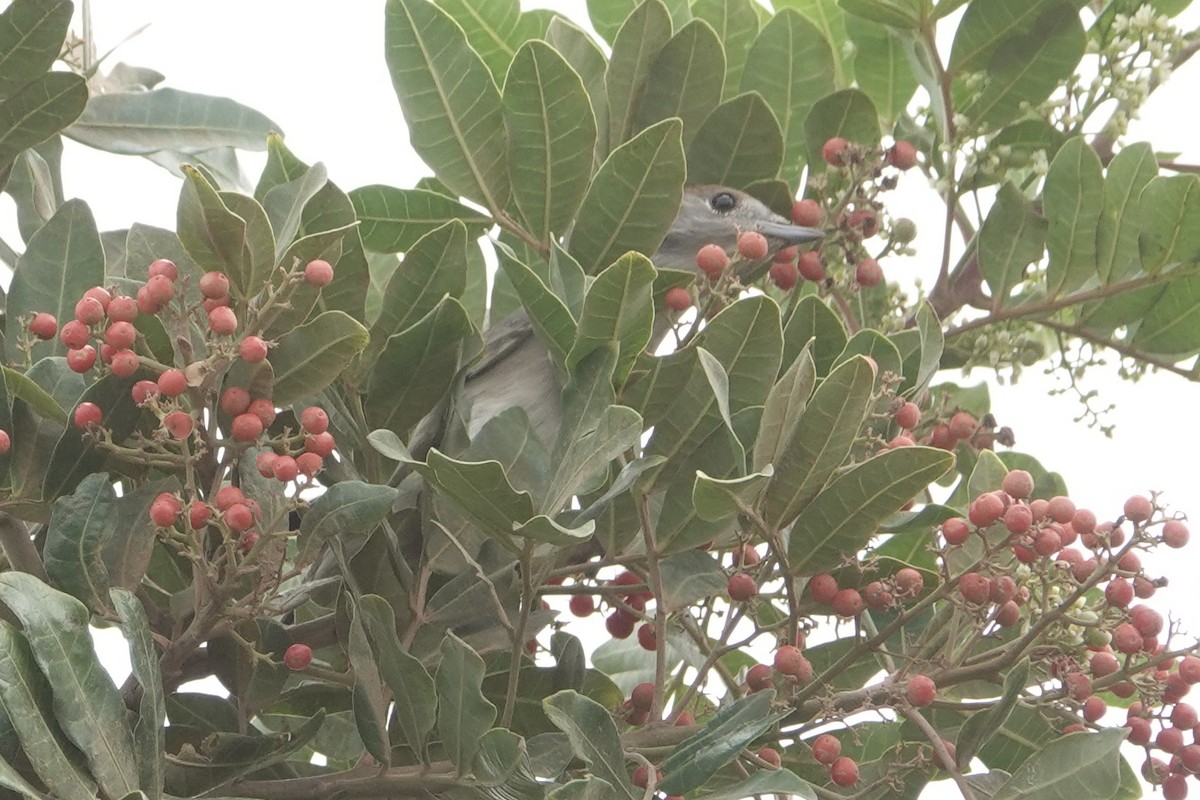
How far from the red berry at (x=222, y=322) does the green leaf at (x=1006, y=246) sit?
3.17ft

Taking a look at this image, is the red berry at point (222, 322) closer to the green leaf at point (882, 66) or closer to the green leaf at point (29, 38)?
the green leaf at point (29, 38)

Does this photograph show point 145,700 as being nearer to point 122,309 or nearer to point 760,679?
point 122,309

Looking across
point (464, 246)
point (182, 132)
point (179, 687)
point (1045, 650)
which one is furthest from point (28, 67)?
point (1045, 650)

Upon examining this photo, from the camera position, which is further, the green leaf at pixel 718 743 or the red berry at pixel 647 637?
the red berry at pixel 647 637

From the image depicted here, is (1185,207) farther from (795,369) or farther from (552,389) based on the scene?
(552,389)

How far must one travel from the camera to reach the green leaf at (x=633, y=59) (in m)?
1.89

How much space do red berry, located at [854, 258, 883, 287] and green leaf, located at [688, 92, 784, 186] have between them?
0.16m

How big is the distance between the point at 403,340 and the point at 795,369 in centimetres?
42

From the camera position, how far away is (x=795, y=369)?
1.45 meters

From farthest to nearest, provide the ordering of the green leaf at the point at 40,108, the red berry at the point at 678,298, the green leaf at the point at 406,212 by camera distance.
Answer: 1. the green leaf at the point at 406,212
2. the red berry at the point at 678,298
3. the green leaf at the point at 40,108

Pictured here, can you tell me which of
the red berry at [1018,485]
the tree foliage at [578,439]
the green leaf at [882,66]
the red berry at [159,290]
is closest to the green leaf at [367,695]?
the tree foliage at [578,439]

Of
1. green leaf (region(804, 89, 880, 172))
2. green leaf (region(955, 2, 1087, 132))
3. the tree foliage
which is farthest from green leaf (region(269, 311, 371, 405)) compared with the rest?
green leaf (region(955, 2, 1087, 132))

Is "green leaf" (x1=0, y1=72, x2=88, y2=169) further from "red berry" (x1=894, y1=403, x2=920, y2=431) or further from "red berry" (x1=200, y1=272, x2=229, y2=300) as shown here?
"red berry" (x1=894, y1=403, x2=920, y2=431)

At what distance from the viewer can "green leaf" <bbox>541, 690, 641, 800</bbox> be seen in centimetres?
138
